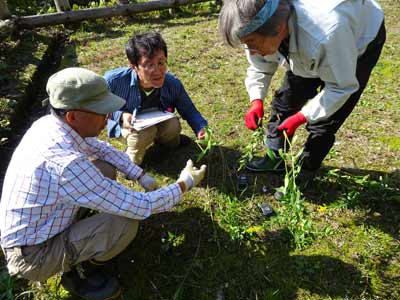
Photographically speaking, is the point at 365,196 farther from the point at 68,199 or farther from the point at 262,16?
the point at 68,199

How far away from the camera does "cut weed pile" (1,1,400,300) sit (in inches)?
91.7

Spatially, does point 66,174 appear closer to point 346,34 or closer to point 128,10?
point 346,34

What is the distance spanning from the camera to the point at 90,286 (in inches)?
87.6

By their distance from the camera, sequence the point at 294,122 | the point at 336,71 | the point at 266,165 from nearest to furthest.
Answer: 1. the point at 336,71
2. the point at 294,122
3. the point at 266,165

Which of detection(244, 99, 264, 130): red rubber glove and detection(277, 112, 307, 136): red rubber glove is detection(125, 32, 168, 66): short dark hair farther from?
detection(277, 112, 307, 136): red rubber glove

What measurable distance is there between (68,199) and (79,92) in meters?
0.54

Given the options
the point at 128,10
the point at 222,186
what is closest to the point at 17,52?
the point at 128,10

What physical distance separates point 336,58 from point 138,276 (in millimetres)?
1783

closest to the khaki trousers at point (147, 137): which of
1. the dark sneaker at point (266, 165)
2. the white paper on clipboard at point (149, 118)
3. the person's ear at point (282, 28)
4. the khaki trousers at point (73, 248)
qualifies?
the white paper on clipboard at point (149, 118)

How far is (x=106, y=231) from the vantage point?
2.11m

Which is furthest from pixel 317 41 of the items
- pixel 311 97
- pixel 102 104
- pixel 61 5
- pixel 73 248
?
pixel 61 5

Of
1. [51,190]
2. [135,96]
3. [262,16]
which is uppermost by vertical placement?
[262,16]

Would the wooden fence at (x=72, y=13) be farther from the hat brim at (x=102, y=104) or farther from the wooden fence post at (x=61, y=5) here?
the hat brim at (x=102, y=104)

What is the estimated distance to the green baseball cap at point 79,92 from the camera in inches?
73.0
